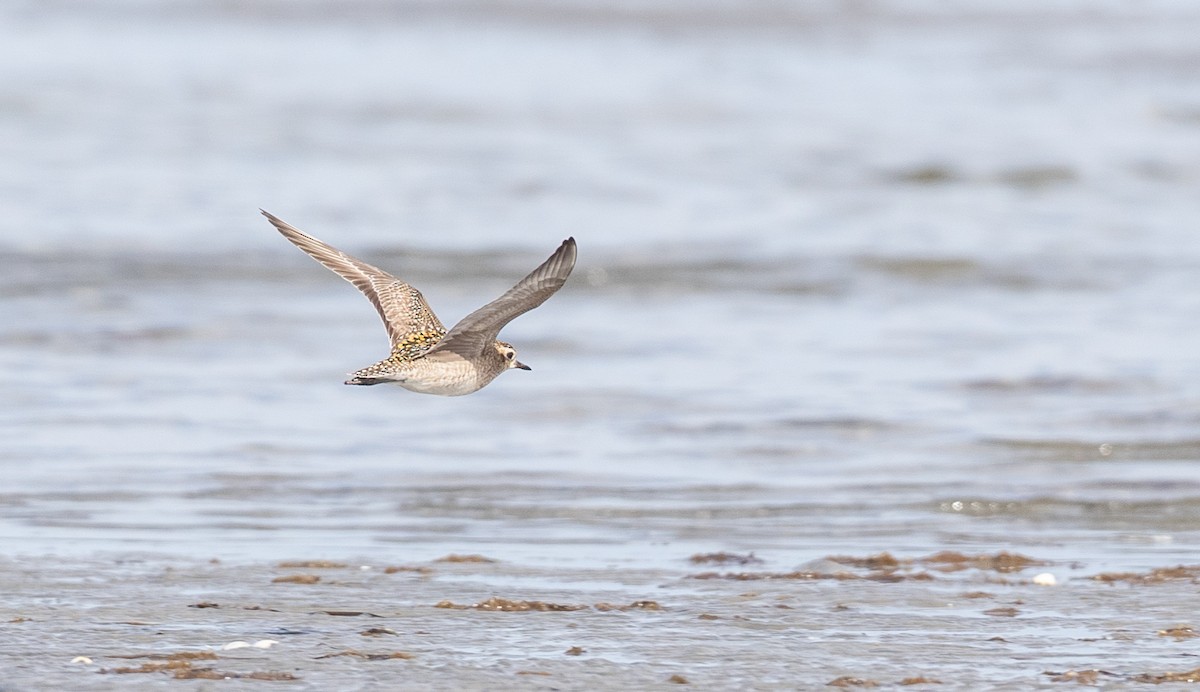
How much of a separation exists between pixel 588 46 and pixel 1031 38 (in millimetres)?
7840

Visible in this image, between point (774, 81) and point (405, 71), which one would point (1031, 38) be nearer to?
point (774, 81)

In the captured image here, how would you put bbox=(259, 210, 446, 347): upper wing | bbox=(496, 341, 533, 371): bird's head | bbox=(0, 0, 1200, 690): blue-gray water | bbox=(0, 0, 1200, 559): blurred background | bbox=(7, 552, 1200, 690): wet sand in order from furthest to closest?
1. bbox=(0, 0, 1200, 559): blurred background
2. bbox=(259, 210, 446, 347): upper wing
3. bbox=(496, 341, 533, 371): bird's head
4. bbox=(0, 0, 1200, 690): blue-gray water
5. bbox=(7, 552, 1200, 690): wet sand

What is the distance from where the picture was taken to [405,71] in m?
29.2

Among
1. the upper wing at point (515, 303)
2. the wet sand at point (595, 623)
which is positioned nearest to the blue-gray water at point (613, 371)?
the wet sand at point (595, 623)

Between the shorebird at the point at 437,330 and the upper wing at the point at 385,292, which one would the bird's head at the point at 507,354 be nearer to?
the shorebird at the point at 437,330

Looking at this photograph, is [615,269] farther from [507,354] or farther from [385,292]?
[507,354]

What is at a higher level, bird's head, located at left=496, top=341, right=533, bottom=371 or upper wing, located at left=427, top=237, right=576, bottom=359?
upper wing, located at left=427, top=237, right=576, bottom=359

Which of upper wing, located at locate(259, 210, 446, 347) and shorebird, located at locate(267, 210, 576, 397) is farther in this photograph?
upper wing, located at locate(259, 210, 446, 347)

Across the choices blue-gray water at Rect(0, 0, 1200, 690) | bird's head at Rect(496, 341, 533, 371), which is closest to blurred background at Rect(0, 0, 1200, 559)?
blue-gray water at Rect(0, 0, 1200, 690)

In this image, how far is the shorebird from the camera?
6.70 meters

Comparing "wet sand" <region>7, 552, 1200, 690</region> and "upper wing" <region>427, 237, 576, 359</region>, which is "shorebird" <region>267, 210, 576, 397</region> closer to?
"upper wing" <region>427, 237, 576, 359</region>

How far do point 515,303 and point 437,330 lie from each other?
1.24 m

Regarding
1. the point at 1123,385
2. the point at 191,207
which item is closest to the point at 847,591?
the point at 1123,385

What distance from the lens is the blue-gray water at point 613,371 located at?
6270 millimetres
